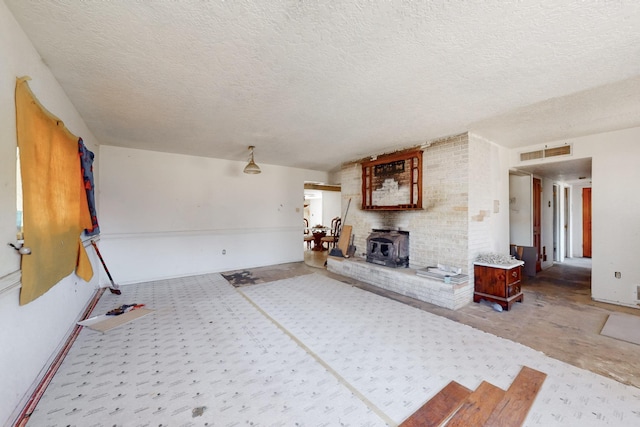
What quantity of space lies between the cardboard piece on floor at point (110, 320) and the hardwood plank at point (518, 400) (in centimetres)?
Result: 379

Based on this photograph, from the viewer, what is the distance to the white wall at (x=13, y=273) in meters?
1.52

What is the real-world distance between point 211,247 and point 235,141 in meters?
2.66

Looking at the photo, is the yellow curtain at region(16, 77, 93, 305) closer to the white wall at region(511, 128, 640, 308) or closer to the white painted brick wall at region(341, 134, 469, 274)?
the white painted brick wall at region(341, 134, 469, 274)

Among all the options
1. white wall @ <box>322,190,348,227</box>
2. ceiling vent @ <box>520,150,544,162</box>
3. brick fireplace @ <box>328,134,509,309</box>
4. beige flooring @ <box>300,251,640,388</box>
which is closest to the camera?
beige flooring @ <box>300,251,640,388</box>

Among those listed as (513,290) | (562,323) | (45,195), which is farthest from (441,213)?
(45,195)

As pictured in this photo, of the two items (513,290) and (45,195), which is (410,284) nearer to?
(513,290)

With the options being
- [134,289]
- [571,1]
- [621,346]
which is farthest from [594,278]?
[134,289]

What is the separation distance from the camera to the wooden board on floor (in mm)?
5992

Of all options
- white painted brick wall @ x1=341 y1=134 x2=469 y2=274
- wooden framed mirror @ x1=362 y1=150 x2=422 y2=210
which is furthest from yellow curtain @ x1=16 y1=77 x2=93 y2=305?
white painted brick wall @ x1=341 y1=134 x2=469 y2=274

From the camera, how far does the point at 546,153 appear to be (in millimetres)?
4316

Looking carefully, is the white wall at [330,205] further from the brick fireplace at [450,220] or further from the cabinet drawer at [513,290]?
the cabinet drawer at [513,290]

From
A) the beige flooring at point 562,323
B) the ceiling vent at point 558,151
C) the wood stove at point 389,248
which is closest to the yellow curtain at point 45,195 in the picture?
the beige flooring at point 562,323

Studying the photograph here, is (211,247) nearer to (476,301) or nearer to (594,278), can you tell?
(476,301)

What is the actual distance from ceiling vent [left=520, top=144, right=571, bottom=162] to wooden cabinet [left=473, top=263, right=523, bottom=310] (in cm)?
209
